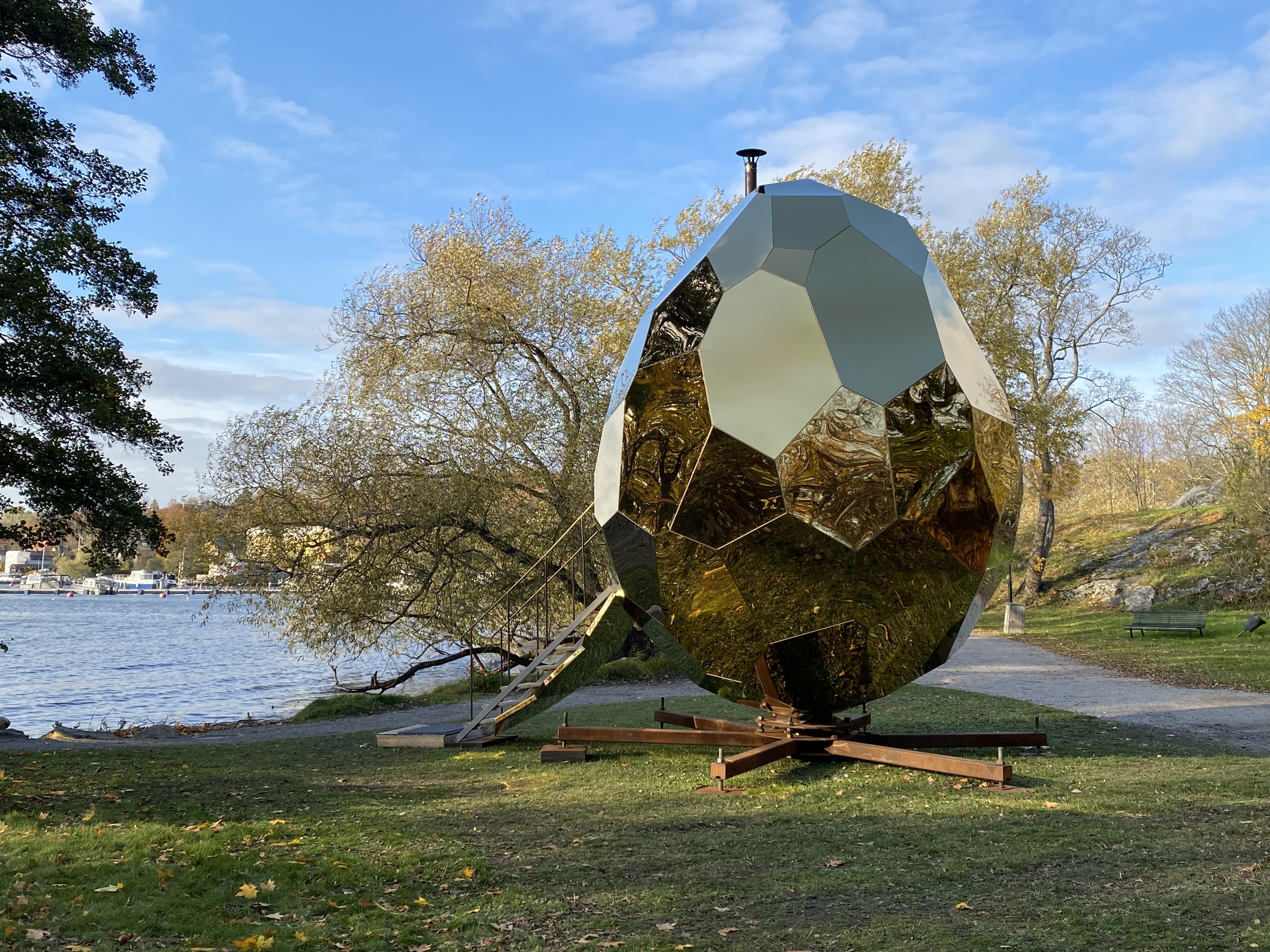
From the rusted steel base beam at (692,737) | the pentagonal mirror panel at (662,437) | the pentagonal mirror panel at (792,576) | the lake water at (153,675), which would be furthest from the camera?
the lake water at (153,675)

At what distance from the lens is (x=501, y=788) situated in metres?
10.1

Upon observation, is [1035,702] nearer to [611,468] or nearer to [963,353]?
[963,353]

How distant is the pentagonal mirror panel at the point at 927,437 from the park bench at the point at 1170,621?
22.3m

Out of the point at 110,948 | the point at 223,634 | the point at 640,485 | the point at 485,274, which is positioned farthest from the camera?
the point at 223,634

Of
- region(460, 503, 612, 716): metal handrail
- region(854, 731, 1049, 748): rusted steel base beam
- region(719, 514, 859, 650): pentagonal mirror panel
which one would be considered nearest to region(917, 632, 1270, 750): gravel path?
region(854, 731, 1049, 748): rusted steel base beam

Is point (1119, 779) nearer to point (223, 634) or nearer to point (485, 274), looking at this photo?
point (485, 274)

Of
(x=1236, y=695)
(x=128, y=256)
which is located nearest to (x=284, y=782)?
(x=128, y=256)

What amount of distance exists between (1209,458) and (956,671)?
3246 centimetres

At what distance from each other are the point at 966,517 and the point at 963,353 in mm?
1594

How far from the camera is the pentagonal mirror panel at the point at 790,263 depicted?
A: 29.4 ft

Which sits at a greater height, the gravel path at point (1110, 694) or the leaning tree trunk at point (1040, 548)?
the leaning tree trunk at point (1040, 548)

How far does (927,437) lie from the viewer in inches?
337

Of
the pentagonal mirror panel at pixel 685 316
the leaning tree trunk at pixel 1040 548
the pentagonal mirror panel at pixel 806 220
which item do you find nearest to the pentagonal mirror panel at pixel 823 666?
the pentagonal mirror panel at pixel 685 316

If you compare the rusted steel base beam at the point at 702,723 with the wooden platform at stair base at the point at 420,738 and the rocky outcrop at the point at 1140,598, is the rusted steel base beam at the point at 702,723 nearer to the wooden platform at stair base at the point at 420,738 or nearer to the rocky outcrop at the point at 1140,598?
the wooden platform at stair base at the point at 420,738
